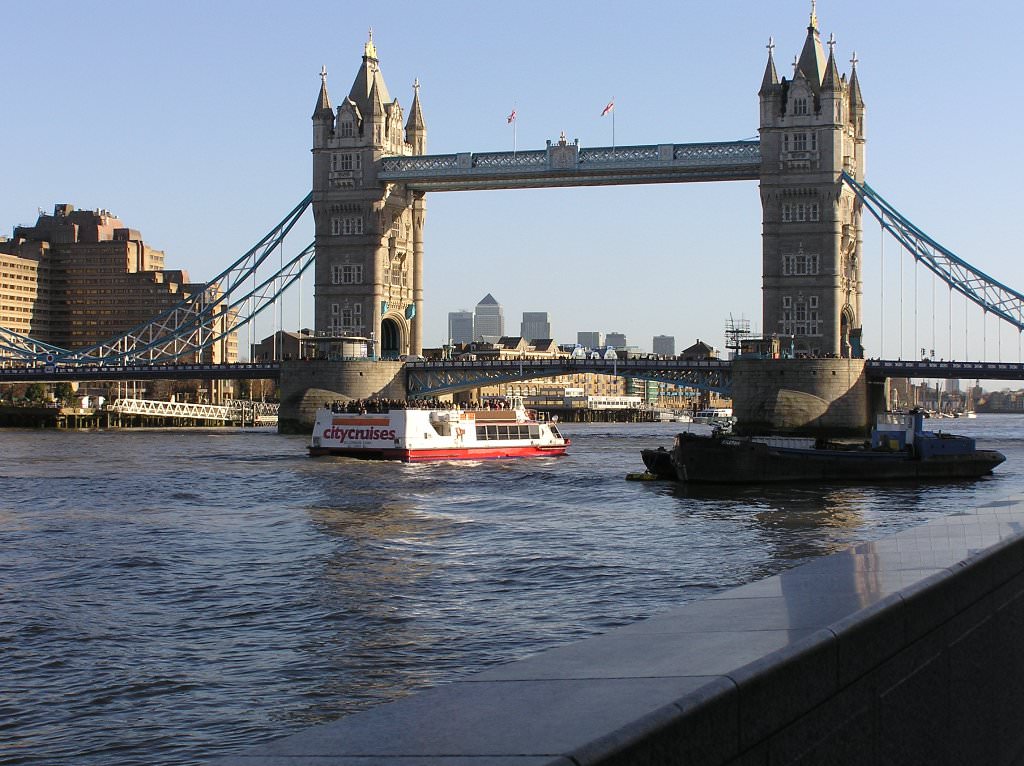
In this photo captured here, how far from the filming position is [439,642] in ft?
52.9

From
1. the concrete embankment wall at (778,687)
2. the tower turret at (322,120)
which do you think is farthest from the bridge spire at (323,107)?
the concrete embankment wall at (778,687)

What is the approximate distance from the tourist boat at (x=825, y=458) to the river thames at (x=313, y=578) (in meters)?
1.63

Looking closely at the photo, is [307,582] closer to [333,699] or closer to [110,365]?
[333,699]

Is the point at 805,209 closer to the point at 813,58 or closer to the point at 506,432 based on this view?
the point at 813,58

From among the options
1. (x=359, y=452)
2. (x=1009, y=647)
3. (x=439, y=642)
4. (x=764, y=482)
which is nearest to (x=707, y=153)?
(x=359, y=452)

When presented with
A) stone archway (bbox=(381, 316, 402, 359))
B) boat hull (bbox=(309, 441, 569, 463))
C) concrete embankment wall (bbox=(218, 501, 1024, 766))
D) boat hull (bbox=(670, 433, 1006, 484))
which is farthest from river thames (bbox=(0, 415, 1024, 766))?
stone archway (bbox=(381, 316, 402, 359))

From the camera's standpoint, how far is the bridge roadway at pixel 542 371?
85688 millimetres

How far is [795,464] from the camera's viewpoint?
4750cm

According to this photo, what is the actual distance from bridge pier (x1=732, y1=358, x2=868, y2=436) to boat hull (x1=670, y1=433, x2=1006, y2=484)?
32134 mm

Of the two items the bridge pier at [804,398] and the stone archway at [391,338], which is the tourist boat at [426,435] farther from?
the stone archway at [391,338]

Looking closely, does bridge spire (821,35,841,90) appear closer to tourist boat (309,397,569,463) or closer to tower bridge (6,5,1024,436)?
tower bridge (6,5,1024,436)

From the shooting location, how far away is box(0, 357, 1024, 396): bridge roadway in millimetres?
85688

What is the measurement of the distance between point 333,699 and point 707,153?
8161cm

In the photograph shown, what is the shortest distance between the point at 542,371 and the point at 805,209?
788 inches
